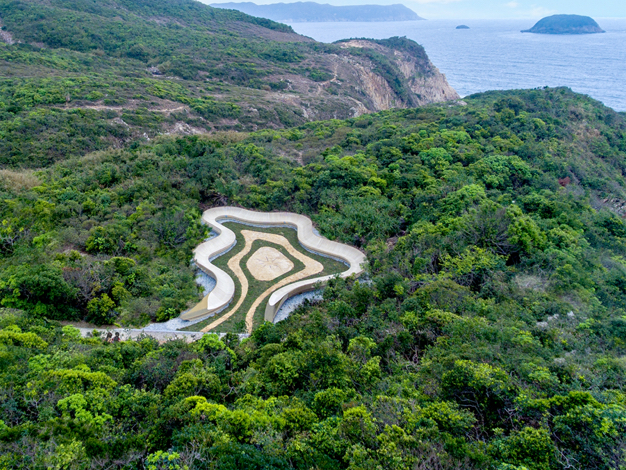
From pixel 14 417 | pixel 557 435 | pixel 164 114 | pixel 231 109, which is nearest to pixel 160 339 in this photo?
pixel 14 417

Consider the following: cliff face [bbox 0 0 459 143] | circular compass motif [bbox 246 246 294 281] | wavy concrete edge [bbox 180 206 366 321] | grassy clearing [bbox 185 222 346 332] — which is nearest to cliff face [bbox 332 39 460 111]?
cliff face [bbox 0 0 459 143]

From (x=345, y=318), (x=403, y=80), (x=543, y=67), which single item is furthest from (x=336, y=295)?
(x=543, y=67)

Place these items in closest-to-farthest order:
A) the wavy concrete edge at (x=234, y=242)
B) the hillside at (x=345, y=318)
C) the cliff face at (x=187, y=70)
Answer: the hillside at (x=345, y=318) → the wavy concrete edge at (x=234, y=242) → the cliff face at (x=187, y=70)

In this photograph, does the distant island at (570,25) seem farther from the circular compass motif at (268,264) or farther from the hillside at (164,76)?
the circular compass motif at (268,264)

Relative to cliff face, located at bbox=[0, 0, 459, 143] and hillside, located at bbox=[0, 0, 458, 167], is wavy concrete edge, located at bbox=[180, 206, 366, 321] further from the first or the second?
cliff face, located at bbox=[0, 0, 459, 143]

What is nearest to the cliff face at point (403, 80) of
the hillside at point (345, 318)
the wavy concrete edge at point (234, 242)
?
the hillside at point (345, 318)

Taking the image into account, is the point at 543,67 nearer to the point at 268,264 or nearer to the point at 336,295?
the point at 268,264
